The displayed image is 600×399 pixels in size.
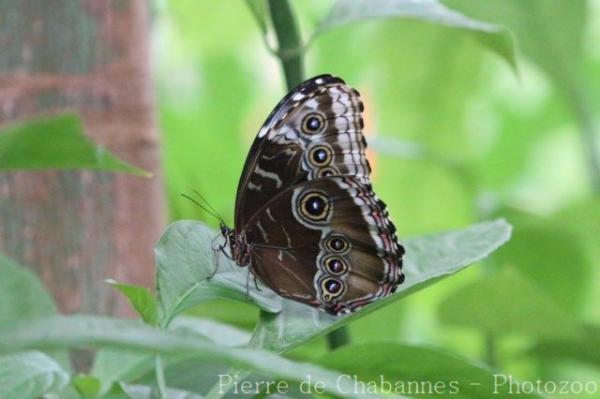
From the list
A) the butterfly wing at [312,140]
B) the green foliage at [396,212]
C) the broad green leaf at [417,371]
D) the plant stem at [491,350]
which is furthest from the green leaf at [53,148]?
the plant stem at [491,350]

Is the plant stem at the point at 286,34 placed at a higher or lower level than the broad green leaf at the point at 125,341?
higher

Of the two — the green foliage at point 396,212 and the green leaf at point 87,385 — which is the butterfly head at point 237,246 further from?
the green leaf at point 87,385

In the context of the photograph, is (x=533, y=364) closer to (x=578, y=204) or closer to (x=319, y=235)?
(x=578, y=204)

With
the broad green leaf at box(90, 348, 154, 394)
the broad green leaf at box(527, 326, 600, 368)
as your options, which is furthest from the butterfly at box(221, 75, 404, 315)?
the broad green leaf at box(527, 326, 600, 368)

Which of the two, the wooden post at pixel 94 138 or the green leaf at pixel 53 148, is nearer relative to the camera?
the green leaf at pixel 53 148

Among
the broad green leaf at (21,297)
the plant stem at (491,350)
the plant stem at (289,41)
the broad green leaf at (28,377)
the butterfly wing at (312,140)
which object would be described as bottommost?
the plant stem at (491,350)

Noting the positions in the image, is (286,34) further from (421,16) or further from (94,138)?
(94,138)

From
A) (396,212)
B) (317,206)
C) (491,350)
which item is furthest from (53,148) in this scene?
(396,212)
